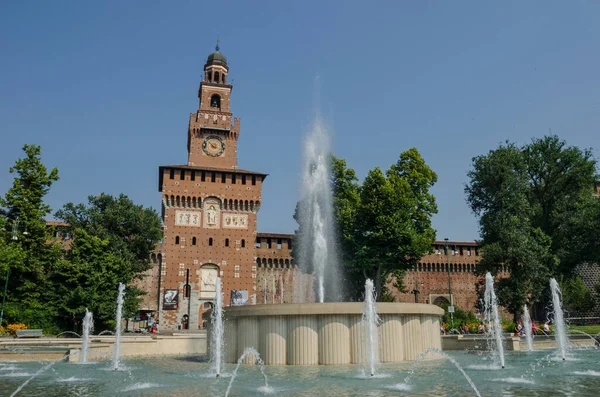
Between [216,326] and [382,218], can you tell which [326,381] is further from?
[382,218]

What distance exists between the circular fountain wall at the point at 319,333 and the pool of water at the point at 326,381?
0.62 m

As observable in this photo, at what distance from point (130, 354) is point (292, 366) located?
32.9 ft

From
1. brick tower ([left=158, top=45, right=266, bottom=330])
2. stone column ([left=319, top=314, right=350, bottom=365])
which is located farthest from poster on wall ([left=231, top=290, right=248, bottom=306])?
stone column ([left=319, top=314, right=350, bottom=365])

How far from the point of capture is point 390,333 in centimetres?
1328

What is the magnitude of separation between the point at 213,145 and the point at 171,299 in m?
14.0

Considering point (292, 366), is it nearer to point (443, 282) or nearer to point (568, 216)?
point (568, 216)

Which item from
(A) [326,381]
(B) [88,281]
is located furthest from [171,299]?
(A) [326,381]

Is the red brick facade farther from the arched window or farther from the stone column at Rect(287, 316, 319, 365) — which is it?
the stone column at Rect(287, 316, 319, 365)

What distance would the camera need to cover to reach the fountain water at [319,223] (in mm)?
25891

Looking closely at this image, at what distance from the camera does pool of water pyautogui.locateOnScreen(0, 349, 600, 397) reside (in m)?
8.41

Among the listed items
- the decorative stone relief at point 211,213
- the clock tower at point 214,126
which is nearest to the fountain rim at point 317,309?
the decorative stone relief at point 211,213

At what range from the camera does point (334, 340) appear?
12.7m

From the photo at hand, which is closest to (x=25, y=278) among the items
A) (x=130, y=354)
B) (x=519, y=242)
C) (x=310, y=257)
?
(x=130, y=354)

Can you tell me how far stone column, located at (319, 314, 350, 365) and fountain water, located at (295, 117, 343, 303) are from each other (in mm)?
10703
